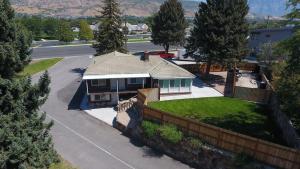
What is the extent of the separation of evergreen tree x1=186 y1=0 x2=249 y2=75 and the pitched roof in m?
6.15

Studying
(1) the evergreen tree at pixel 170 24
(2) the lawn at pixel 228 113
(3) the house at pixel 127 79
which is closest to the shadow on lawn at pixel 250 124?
(2) the lawn at pixel 228 113

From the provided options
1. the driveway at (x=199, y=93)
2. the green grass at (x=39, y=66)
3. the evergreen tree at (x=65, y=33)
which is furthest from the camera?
the evergreen tree at (x=65, y=33)

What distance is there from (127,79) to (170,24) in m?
25.0

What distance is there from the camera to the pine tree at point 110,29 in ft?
136

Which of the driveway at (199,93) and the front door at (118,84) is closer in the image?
the front door at (118,84)

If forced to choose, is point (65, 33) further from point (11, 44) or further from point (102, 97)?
point (11, 44)

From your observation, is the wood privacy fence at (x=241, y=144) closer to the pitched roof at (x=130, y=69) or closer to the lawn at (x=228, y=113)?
the lawn at (x=228, y=113)

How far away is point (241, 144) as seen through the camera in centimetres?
1939

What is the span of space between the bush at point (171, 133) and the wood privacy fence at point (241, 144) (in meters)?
0.47

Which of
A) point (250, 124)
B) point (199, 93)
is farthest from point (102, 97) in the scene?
point (250, 124)

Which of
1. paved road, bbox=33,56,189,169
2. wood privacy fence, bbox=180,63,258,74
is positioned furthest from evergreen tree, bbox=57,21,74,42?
paved road, bbox=33,56,189,169

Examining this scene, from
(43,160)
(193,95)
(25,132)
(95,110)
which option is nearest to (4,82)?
(25,132)

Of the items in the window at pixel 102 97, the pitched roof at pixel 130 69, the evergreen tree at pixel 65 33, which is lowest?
the window at pixel 102 97

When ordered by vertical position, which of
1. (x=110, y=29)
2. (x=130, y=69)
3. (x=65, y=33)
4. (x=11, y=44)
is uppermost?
(x=110, y=29)
